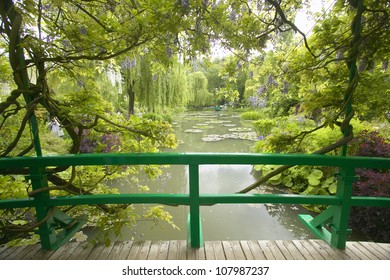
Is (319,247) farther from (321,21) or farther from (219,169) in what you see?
(219,169)

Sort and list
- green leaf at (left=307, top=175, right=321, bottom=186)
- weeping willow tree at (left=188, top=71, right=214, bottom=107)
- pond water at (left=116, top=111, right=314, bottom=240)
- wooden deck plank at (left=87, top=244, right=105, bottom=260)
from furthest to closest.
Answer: weeping willow tree at (left=188, top=71, right=214, bottom=107) → green leaf at (left=307, top=175, right=321, bottom=186) → pond water at (left=116, top=111, right=314, bottom=240) → wooden deck plank at (left=87, top=244, right=105, bottom=260)

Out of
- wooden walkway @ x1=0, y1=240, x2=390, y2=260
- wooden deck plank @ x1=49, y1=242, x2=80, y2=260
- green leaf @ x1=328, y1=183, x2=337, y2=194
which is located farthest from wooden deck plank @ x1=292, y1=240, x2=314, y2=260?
green leaf @ x1=328, y1=183, x2=337, y2=194

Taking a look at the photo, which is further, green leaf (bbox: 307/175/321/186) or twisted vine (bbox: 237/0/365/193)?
green leaf (bbox: 307/175/321/186)

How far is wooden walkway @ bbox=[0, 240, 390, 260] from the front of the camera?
1630 millimetres

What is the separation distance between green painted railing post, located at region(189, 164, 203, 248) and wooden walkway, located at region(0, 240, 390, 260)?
0.07m

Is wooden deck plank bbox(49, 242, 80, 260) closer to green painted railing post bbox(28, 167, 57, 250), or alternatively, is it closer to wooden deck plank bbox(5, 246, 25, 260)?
green painted railing post bbox(28, 167, 57, 250)

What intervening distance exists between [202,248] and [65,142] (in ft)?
20.4

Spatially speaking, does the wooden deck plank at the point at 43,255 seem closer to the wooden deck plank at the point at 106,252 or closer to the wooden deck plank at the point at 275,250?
the wooden deck plank at the point at 106,252

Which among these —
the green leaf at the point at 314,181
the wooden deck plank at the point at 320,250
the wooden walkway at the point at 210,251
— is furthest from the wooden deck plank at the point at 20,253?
the green leaf at the point at 314,181

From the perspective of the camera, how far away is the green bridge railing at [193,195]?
157 cm

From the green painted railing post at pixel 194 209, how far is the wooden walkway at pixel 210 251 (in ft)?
0.23

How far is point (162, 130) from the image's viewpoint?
5.90 feet

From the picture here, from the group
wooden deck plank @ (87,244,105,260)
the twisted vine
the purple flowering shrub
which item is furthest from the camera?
the purple flowering shrub
